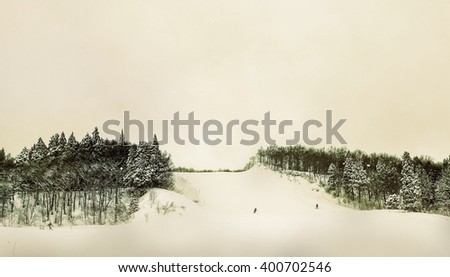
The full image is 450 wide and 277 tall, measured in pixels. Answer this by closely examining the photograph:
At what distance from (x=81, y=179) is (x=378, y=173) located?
244 inches

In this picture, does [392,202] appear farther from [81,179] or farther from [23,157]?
[23,157]

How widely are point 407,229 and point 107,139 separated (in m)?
6.32

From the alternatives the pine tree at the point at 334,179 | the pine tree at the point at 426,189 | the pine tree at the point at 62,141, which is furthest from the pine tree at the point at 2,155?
the pine tree at the point at 426,189

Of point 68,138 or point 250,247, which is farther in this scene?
point 68,138

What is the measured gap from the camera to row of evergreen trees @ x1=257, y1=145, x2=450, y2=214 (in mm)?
8945

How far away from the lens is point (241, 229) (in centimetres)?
861

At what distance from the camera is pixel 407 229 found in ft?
28.4

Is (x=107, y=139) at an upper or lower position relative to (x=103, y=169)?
upper

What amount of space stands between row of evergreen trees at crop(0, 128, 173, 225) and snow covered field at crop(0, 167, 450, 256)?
0.27 metres

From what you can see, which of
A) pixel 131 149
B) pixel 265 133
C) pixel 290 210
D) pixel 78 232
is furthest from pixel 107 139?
pixel 290 210

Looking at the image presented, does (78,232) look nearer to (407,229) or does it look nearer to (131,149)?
(131,149)

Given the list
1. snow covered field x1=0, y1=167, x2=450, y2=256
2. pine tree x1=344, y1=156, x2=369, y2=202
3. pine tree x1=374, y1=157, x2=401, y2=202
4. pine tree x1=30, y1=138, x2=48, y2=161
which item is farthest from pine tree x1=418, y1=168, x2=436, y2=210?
pine tree x1=30, y1=138, x2=48, y2=161

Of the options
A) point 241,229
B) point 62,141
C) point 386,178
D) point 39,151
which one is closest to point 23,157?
point 39,151
